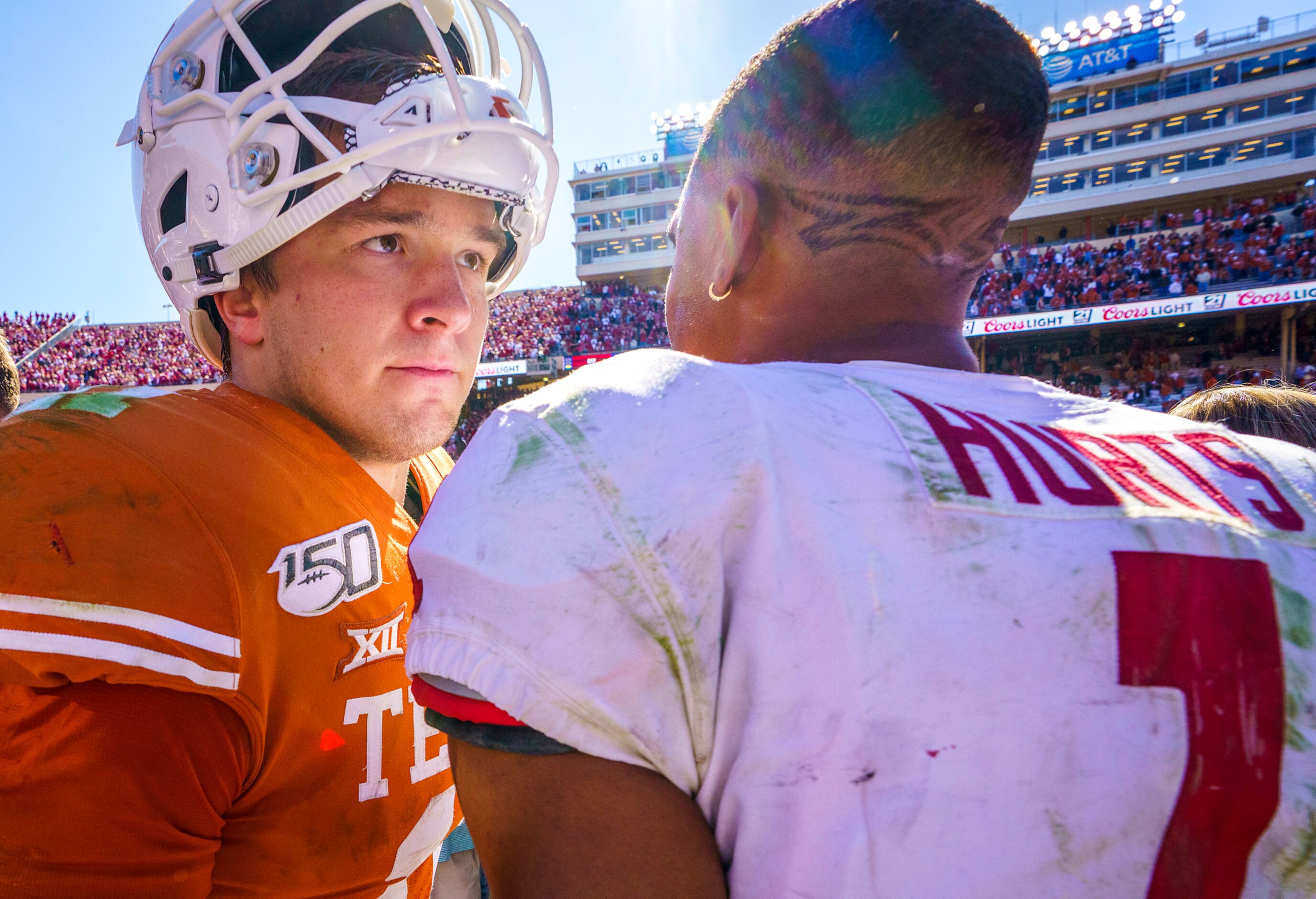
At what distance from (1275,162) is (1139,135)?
18.9ft

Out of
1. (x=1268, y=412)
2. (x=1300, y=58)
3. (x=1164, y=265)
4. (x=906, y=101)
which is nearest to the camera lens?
(x=906, y=101)

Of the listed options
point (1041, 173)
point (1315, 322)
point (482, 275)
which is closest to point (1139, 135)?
point (1041, 173)

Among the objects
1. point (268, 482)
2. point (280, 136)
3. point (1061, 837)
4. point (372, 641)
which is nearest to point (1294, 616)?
point (1061, 837)

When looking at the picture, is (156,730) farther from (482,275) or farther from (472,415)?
(472,415)

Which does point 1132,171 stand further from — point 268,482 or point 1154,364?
point 268,482

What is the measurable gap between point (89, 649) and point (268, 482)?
0.39m

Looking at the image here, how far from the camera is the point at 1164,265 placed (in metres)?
27.7

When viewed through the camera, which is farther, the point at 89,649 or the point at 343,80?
the point at 343,80

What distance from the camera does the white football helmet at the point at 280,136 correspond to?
5.38 ft

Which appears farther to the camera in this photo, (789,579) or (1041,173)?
(1041,173)

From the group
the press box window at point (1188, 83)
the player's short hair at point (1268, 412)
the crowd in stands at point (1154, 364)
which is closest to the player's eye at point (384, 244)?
the player's short hair at point (1268, 412)

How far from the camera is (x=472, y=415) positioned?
1206 inches

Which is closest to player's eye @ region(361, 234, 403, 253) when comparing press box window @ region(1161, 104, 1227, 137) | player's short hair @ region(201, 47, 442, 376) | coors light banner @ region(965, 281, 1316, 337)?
player's short hair @ region(201, 47, 442, 376)

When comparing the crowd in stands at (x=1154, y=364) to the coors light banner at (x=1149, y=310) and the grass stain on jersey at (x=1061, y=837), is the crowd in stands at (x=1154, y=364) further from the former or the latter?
the grass stain on jersey at (x=1061, y=837)
